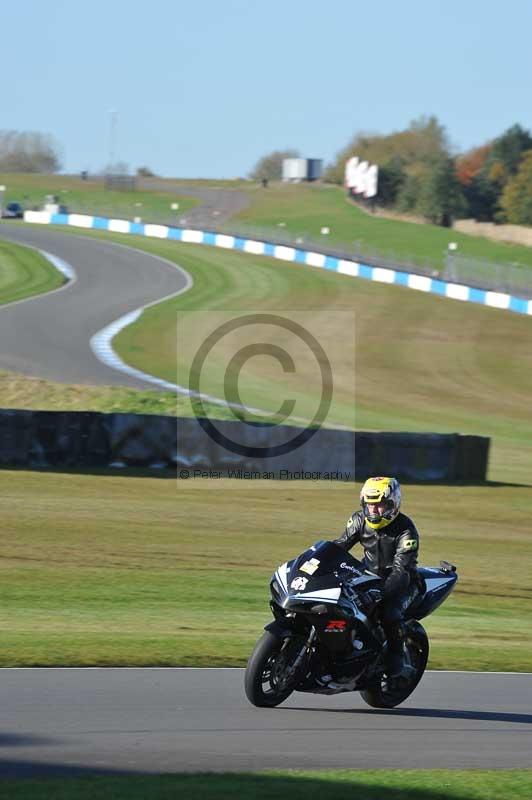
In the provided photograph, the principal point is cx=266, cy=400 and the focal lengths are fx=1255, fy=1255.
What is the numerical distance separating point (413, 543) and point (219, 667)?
2.31 m

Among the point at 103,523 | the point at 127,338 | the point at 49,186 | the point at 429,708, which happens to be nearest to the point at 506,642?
the point at 429,708

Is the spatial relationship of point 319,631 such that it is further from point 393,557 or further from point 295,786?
point 295,786

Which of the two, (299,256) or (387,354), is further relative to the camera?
(299,256)

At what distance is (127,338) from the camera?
42.3m

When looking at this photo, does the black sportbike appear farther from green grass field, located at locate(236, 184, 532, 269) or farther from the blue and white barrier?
green grass field, located at locate(236, 184, 532, 269)

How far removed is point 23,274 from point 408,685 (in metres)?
49.0

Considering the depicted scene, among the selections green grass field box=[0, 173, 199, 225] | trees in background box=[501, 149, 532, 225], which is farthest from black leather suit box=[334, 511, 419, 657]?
trees in background box=[501, 149, 532, 225]

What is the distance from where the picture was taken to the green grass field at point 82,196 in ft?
337

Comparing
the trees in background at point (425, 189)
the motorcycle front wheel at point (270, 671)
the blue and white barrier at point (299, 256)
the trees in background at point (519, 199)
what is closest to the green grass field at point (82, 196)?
the blue and white barrier at point (299, 256)

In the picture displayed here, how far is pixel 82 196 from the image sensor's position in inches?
4419

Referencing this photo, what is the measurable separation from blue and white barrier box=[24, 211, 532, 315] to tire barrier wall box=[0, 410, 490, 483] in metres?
29.7

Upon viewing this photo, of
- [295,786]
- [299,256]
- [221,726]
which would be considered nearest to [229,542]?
[221,726]

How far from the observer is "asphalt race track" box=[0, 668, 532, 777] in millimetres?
7387

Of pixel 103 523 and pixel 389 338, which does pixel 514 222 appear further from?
pixel 103 523
